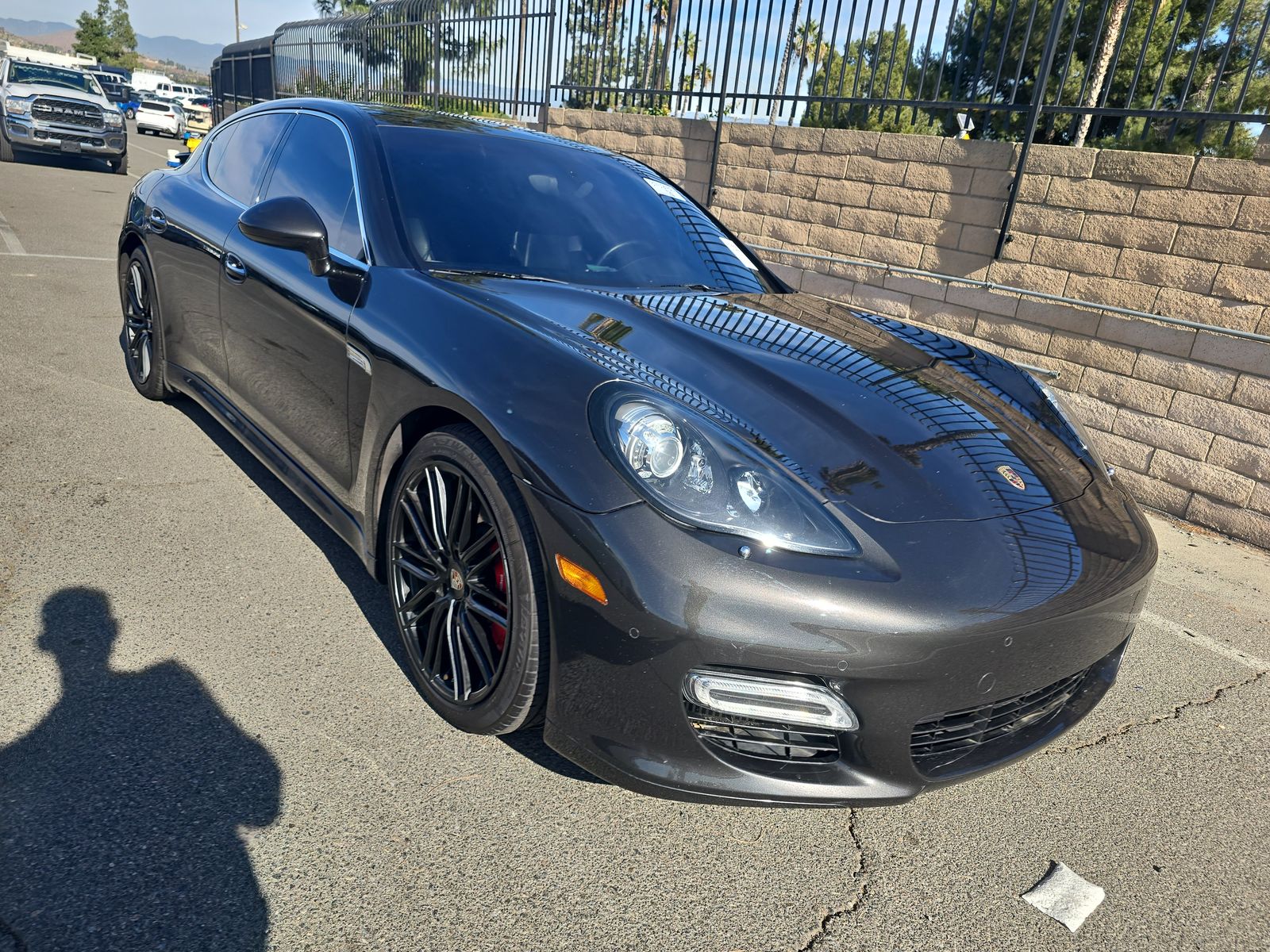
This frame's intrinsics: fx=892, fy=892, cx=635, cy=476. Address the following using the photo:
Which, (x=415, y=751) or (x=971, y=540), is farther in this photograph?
(x=415, y=751)

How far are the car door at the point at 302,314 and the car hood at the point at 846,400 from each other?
1.80 feet

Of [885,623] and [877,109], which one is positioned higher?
[877,109]

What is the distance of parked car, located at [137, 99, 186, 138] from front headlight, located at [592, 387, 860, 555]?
37831mm

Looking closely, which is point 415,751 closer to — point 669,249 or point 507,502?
point 507,502

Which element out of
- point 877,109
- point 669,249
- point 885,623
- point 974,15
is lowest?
point 885,623

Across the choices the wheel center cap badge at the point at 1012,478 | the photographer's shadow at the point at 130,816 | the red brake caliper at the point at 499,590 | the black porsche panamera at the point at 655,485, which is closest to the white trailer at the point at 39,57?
the black porsche panamera at the point at 655,485

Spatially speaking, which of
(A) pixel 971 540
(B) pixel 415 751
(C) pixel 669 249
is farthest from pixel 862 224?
(B) pixel 415 751

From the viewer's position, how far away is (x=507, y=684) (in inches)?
82.0

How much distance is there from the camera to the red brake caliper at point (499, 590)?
2.12 m

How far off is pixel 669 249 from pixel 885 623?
193cm

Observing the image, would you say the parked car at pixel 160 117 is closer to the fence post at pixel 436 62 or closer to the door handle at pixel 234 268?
the fence post at pixel 436 62

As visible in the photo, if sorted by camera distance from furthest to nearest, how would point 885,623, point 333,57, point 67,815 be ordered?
1. point 333,57
2. point 67,815
3. point 885,623

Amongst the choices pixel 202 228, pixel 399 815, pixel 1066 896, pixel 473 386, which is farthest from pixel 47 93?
pixel 1066 896

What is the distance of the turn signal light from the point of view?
1.82m
